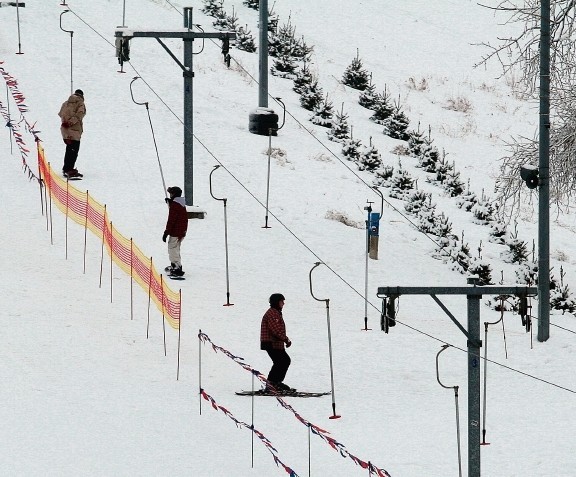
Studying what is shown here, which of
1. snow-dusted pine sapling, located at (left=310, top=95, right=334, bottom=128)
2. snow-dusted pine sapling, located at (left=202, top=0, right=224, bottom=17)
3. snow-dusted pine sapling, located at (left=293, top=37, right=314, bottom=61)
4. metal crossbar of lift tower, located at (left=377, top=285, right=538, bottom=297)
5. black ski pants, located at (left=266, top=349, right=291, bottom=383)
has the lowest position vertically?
black ski pants, located at (left=266, top=349, right=291, bottom=383)

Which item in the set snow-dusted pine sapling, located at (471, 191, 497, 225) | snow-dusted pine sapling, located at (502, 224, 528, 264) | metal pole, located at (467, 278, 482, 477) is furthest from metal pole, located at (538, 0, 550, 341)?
metal pole, located at (467, 278, 482, 477)

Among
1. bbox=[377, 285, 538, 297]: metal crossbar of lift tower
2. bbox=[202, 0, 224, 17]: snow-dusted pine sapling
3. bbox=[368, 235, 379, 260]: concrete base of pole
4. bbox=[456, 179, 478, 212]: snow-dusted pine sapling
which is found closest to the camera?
bbox=[377, 285, 538, 297]: metal crossbar of lift tower

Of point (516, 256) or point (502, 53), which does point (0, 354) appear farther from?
point (502, 53)

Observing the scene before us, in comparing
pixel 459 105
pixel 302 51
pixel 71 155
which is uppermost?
pixel 302 51

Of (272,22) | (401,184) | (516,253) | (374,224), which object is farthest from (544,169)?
(272,22)

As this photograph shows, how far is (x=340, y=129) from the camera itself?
28.5 meters

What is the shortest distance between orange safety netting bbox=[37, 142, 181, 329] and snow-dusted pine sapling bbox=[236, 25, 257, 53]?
1160cm

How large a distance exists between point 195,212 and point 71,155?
2434 mm

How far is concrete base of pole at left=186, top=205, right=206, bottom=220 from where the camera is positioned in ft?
70.3

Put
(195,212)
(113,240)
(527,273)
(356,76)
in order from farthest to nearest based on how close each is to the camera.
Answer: (356,76), (195,212), (527,273), (113,240)

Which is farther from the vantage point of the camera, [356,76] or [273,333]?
[356,76]

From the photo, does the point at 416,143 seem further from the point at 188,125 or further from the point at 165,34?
the point at 165,34

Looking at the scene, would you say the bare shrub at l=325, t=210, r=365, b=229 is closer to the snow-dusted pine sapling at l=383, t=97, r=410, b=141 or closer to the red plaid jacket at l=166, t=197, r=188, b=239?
the red plaid jacket at l=166, t=197, r=188, b=239

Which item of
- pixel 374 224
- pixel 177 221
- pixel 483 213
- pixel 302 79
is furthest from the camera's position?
pixel 302 79
